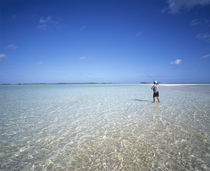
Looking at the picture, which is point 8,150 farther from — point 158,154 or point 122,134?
point 158,154

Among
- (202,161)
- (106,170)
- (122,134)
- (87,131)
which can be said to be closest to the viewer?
(106,170)

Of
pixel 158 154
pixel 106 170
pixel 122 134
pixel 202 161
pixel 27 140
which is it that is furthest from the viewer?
pixel 122 134

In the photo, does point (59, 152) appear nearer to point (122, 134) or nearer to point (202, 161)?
point (122, 134)

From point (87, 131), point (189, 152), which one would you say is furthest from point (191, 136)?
point (87, 131)

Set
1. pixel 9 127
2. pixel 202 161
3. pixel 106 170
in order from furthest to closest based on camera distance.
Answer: pixel 9 127 → pixel 202 161 → pixel 106 170

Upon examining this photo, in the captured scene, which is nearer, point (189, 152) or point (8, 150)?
point (189, 152)

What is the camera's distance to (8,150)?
369cm

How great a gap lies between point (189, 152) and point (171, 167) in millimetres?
1044

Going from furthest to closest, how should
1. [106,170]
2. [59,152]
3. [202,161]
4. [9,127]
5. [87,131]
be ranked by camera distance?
[9,127] < [87,131] < [59,152] < [202,161] < [106,170]

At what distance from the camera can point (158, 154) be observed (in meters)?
3.39

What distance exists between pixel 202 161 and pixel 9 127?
773 cm

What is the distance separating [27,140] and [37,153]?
1183 millimetres

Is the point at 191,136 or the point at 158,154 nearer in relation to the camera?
the point at 158,154

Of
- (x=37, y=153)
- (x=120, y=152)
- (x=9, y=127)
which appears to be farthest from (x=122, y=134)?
(x=9, y=127)
